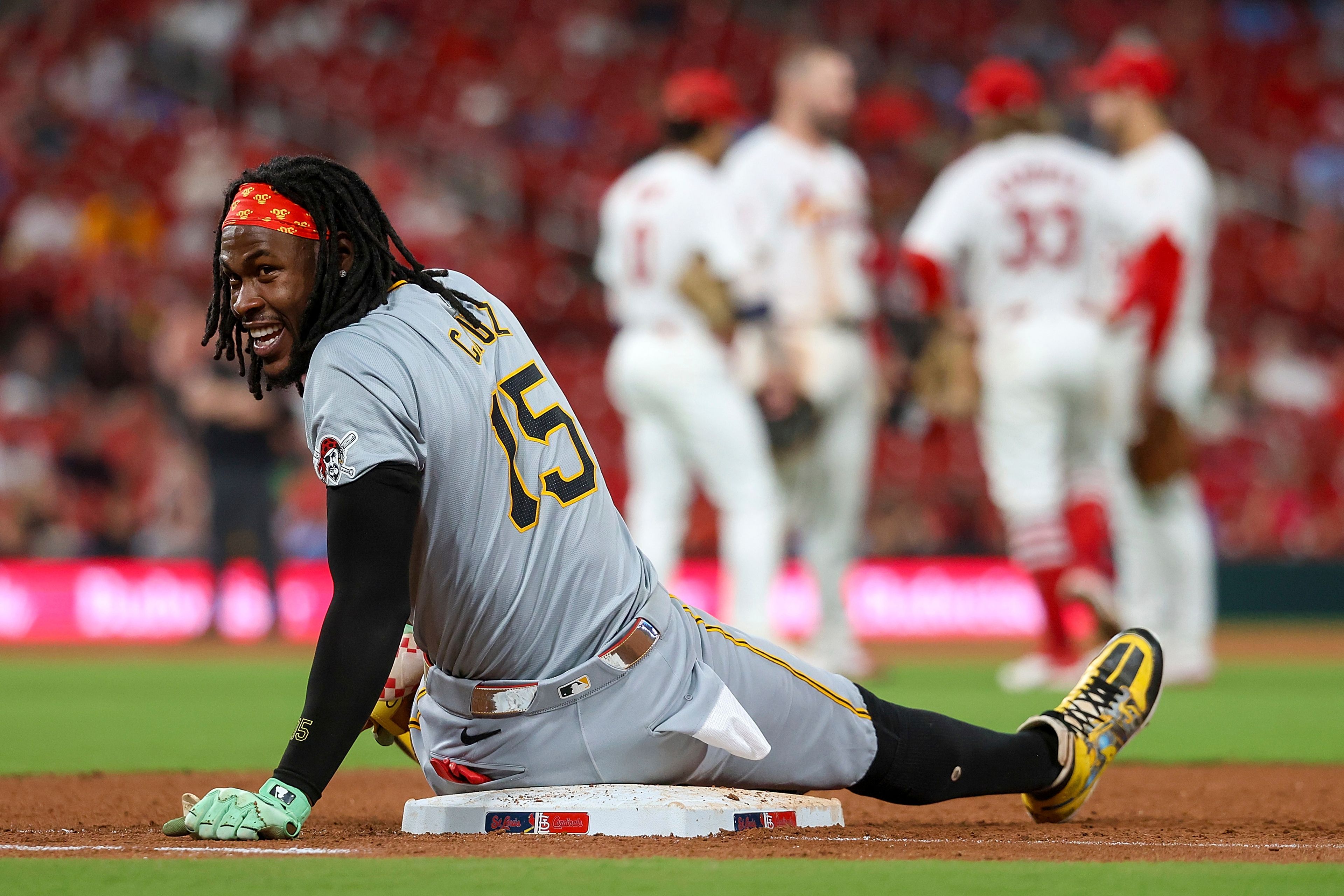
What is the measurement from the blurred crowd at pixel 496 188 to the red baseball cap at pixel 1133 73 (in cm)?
569

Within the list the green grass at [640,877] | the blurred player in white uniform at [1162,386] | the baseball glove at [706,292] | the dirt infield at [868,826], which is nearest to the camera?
the green grass at [640,877]

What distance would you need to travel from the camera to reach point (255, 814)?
10.2ft

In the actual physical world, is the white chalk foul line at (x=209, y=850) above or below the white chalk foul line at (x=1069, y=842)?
above

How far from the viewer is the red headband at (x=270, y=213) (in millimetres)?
3305

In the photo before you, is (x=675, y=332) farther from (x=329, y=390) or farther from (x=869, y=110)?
(x=869, y=110)

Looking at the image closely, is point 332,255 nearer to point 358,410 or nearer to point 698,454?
point 358,410

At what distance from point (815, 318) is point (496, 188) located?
9.14 m

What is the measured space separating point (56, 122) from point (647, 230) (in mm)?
11384

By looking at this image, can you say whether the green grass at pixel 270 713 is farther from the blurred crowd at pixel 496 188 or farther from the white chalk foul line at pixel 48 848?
the blurred crowd at pixel 496 188

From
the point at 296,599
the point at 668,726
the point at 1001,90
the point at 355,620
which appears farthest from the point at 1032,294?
the point at 296,599

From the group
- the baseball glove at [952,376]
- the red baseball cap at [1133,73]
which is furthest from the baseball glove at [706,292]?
the red baseball cap at [1133,73]

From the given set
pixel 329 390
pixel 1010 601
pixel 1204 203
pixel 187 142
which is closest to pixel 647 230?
pixel 1204 203

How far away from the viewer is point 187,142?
17250mm

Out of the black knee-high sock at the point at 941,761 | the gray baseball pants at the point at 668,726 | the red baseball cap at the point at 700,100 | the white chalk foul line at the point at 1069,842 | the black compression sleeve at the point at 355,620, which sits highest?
the red baseball cap at the point at 700,100
